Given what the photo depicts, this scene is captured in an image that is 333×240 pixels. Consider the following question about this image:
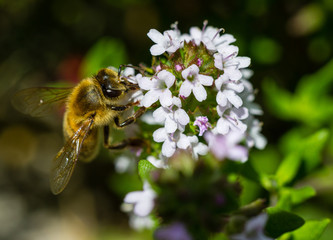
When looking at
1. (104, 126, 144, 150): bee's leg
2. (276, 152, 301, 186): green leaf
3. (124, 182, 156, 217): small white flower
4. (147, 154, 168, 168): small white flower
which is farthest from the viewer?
(276, 152, 301, 186): green leaf

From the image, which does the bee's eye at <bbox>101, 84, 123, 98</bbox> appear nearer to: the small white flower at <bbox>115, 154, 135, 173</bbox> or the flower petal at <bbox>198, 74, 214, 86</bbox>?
the flower petal at <bbox>198, 74, 214, 86</bbox>

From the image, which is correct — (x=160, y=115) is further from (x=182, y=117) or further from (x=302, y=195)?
(x=302, y=195)

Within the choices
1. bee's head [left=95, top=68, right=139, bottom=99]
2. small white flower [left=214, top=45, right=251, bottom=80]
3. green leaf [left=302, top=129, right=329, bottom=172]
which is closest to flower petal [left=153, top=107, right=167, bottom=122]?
bee's head [left=95, top=68, right=139, bottom=99]

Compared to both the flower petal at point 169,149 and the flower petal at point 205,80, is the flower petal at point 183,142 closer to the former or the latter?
the flower petal at point 169,149

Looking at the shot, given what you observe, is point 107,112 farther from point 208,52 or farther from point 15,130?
point 15,130

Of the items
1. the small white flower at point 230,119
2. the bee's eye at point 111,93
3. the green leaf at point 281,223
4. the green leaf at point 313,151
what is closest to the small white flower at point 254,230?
the green leaf at point 281,223

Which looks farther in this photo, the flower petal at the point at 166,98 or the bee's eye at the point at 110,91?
the bee's eye at the point at 110,91

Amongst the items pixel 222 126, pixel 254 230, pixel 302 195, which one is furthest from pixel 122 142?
pixel 302 195

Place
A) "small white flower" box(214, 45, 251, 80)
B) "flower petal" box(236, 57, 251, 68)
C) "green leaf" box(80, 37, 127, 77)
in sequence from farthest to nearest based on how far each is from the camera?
"green leaf" box(80, 37, 127, 77), "flower petal" box(236, 57, 251, 68), "small white flower" box(214, 45, 251, 80)
